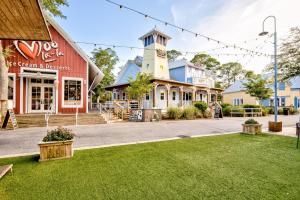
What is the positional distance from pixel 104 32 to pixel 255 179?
1577 centimetres

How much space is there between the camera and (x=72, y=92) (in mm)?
12633

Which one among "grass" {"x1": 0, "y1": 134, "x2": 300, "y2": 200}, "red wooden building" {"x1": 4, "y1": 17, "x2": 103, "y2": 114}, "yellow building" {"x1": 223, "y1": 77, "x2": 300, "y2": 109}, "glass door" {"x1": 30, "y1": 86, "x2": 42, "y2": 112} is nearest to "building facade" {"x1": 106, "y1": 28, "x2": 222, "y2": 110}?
"red wooden building" {"x1": 4, "y1": 17, "x2": 103, "y2": 114}

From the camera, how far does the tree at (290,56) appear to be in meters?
8.27

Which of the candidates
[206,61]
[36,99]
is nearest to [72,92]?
[36,99]

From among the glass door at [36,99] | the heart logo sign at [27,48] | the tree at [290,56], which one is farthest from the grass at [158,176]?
the heart logo sign at [27,48]

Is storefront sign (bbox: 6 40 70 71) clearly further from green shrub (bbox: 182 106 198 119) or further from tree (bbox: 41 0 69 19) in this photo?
green shrub (bbox: 182 106 198 119)

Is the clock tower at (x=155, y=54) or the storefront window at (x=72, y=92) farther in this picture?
the clock tower at (x=155, y=54)

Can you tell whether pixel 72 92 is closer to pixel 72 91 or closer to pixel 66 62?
pixel 72 91

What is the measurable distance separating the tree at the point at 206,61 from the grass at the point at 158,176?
39.3 metres

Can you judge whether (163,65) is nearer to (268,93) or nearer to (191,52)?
(191,52)

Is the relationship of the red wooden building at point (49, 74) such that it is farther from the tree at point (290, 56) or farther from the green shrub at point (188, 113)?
the tree at point (290, 56)

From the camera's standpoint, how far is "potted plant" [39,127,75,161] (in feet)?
13.4

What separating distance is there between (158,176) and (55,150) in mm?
2749

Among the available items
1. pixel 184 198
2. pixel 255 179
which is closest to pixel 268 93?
pixel 255 179
